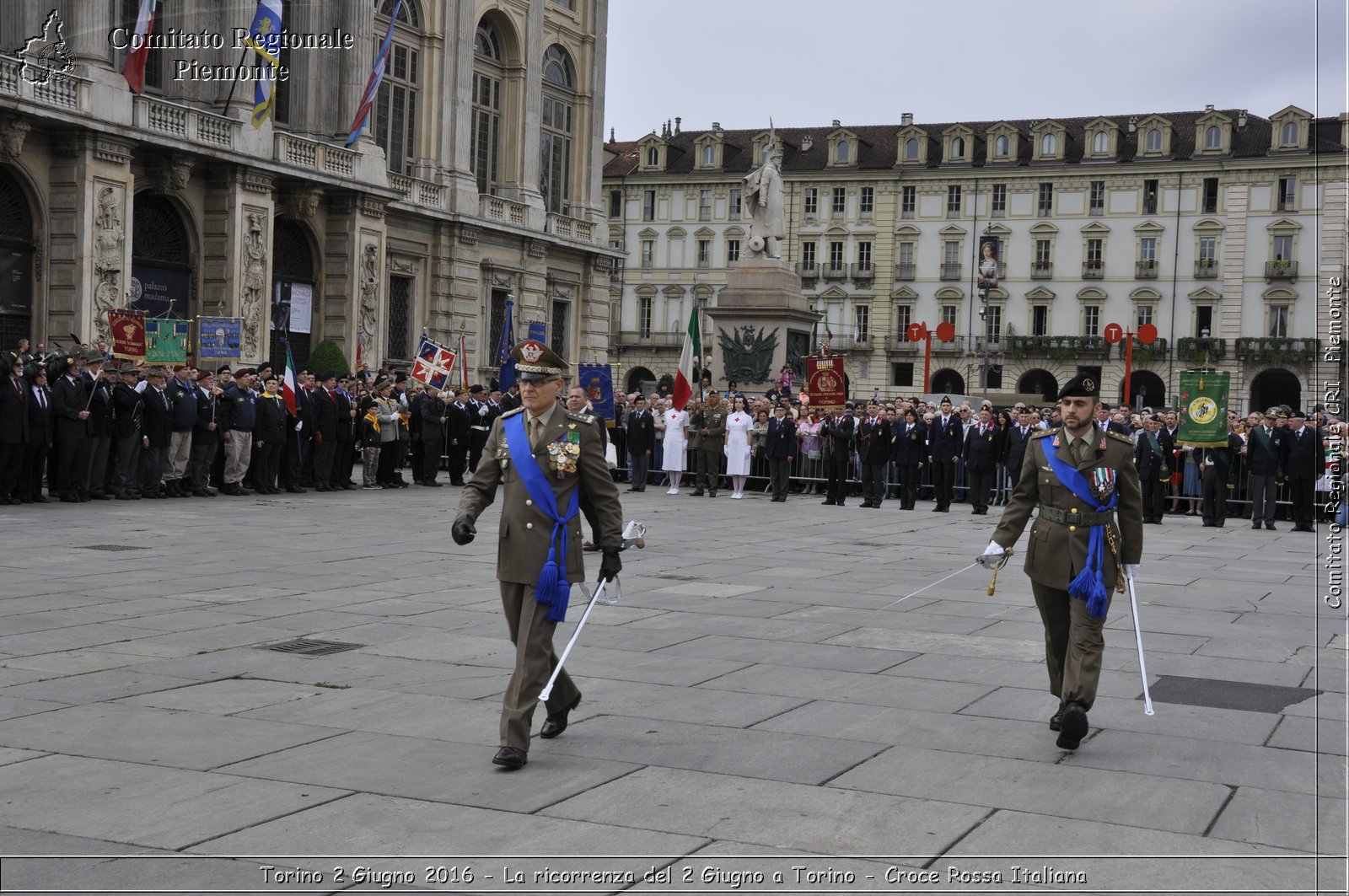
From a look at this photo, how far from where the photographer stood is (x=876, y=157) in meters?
87.9

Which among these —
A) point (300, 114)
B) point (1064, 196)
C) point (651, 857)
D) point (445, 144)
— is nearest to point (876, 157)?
point (1064, 196)

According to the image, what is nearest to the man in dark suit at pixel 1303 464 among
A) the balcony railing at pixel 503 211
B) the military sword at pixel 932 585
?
the military sword at pixel 932 585

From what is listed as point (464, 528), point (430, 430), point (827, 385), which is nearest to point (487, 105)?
point (430, 430)

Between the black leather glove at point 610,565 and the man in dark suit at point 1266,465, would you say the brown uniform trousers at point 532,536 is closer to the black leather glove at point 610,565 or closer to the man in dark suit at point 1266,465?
the black leather glove at point 610,565

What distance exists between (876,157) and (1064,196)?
11.5 m

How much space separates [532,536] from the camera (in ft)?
22.6

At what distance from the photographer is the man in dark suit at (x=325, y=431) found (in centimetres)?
2411

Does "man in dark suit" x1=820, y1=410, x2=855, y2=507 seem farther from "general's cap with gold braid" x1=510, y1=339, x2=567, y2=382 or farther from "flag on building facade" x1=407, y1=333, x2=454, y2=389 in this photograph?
"general's cap with gold braid" x1=510, y1=339, x2=567, y2=382

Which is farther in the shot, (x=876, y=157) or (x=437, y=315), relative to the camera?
(x=876, y=157)

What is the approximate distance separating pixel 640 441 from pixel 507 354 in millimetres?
10344

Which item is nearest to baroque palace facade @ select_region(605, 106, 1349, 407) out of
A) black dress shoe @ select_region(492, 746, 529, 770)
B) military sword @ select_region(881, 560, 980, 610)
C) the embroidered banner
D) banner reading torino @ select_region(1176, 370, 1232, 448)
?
banner reading torino @ select_region(1176, 370, 1232, 448)

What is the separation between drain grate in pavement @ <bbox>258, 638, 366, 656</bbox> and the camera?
924 centimetres

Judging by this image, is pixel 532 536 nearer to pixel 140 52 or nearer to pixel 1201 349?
pixel 140 52

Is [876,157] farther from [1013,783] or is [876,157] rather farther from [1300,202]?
[1013,783]
